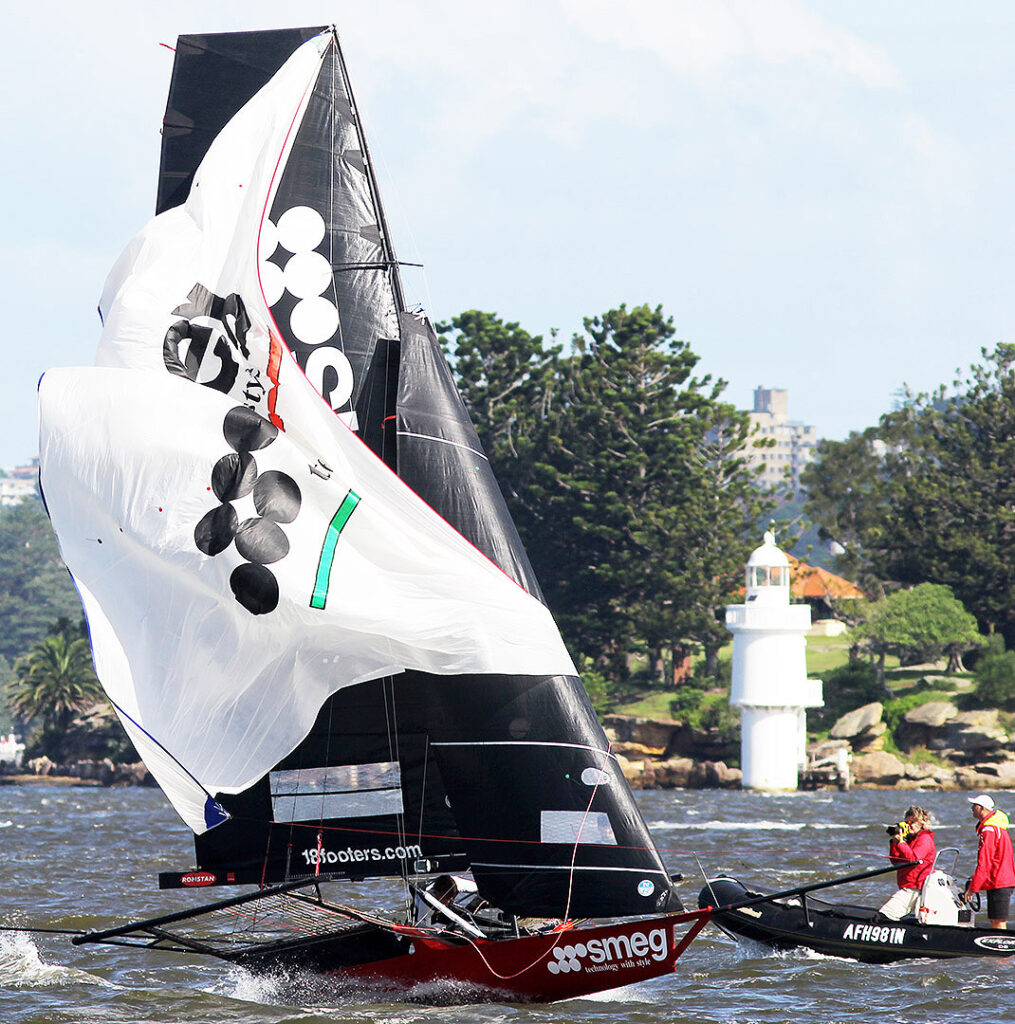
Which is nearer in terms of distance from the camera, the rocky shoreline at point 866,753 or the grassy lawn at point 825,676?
Answer: the rocky shoreline at point 866,753

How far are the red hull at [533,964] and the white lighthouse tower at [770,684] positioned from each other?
46.9 meters

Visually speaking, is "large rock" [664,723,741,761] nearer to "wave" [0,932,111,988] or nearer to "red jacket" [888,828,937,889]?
"red jacket" [888,828,937,889]

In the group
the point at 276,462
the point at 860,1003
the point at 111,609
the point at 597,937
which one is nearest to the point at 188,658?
the point at 111,609

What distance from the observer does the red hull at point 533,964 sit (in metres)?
15.0

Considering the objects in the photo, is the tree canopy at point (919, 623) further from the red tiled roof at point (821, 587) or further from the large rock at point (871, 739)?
the red tiled roof at point (821, 587)

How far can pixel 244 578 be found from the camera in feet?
50.2

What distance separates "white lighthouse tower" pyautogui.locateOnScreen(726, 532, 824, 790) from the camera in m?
61.7

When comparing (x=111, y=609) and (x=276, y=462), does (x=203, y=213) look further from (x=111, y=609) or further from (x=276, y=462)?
(x=111, y=609)

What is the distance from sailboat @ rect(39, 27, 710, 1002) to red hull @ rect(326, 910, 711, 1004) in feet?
0.08

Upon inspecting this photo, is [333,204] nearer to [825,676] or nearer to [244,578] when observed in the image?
[244,578]

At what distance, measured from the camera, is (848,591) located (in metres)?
93.2

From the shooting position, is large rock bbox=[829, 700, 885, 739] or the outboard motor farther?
large rock bbox=[829, 700, 885, 739]

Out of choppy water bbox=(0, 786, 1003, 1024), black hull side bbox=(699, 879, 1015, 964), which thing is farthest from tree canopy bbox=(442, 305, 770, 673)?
black hull side bbox=(699, 879, 1015, 964)

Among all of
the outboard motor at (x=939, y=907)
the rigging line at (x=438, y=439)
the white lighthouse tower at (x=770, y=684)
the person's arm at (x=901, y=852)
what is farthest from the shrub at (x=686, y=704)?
the rigging line at (x=438, y=439)
